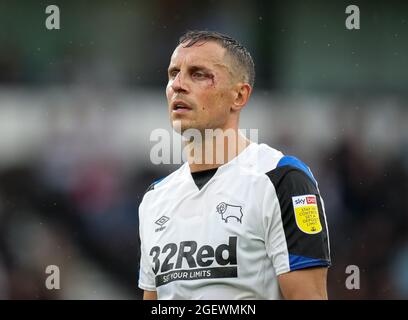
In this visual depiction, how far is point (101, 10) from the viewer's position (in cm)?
863

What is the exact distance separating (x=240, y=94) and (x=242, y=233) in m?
0.79

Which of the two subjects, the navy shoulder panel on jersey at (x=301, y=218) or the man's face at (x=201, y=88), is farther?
the man's face at (x=201, y=88)

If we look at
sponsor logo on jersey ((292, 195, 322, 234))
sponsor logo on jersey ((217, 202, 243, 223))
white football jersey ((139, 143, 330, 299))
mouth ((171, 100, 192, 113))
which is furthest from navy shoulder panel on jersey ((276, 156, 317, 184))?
mouth ((171, 100, 192, 113))

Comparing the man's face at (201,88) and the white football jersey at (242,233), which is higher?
the man's face at (201,88)

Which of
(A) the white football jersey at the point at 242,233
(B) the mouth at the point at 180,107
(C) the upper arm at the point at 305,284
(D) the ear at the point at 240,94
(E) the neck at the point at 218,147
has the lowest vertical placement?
(C) the upper arm at the point at 305,284

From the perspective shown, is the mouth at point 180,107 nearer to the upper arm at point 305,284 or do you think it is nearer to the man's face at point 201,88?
the man's face at point 201,88

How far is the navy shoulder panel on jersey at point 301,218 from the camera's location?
125 inches

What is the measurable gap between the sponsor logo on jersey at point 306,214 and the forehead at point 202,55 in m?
0.83

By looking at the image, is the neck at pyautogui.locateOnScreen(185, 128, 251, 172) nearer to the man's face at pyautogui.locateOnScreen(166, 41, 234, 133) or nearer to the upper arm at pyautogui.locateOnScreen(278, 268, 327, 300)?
the man's face at pyautogui.locateOnScreen(166, 41, 234, 133)

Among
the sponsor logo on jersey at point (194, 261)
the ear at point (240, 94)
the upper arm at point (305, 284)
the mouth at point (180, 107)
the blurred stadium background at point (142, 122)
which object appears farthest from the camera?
the blurred stadium background at point (142, 122)

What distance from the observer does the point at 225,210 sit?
3420mm

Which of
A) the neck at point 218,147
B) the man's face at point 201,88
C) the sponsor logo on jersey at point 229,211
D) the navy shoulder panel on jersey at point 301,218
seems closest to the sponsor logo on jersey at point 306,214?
the navy shoulder panel on jersey at point 301,218

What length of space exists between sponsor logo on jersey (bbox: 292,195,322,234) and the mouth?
71cm
